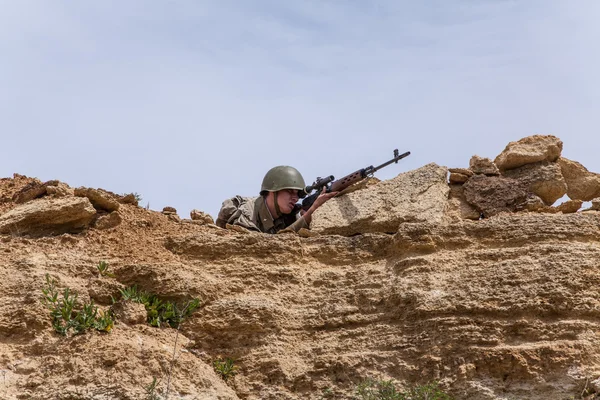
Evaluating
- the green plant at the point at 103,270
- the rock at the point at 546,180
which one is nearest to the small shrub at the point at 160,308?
the green plant at the point at 103,270

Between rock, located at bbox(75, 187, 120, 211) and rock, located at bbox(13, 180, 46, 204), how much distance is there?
0.38 m

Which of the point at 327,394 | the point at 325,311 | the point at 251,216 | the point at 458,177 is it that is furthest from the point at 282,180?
the point at 327,394

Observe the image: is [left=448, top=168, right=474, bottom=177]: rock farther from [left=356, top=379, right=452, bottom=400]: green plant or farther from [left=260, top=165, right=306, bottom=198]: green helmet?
[left=356, top=379, right=452, bottom=400]: green plant

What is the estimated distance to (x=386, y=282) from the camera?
8.62m

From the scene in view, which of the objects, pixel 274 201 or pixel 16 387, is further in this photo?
pixel 274 201

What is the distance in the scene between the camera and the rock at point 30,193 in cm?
979

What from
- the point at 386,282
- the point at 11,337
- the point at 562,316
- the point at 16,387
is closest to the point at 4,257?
the point at 11,337

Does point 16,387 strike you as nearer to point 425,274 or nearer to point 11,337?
point 11,337

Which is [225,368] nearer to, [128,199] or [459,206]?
[128,199]

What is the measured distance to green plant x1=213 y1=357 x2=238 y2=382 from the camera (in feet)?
26.7

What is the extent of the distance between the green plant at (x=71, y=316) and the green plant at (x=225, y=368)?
92 cm

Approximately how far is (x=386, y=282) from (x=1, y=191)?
13.6 ft

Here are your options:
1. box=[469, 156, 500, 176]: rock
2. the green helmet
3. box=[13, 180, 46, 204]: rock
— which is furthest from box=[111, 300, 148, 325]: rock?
box=[469, 156, 500, 176]: rock

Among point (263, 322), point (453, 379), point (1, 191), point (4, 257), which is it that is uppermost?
point (1, 191)
